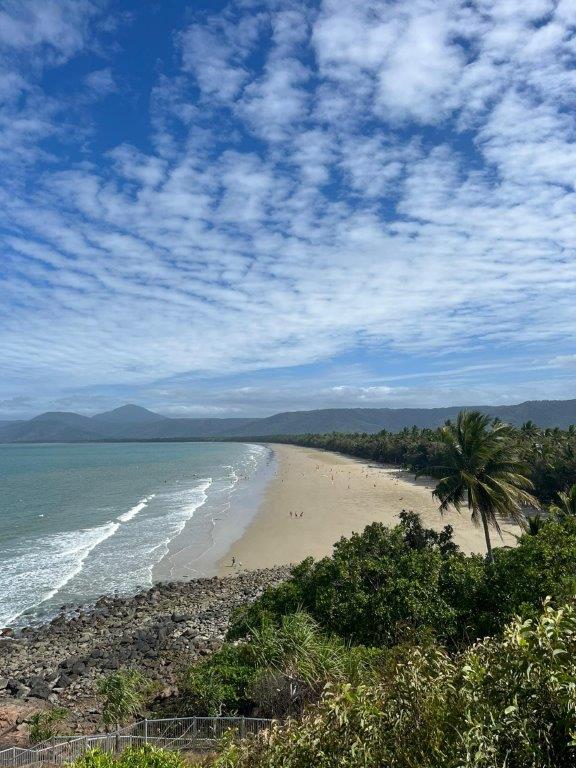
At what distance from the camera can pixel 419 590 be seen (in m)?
12.9

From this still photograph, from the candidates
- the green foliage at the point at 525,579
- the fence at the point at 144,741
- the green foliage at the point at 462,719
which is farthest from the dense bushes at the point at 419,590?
the green foliage at the point at 462,719

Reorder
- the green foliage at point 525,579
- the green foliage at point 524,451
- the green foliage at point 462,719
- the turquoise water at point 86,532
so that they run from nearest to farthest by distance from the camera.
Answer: the green foliage at point 462,719, the green foliage at point 525,579, the turquoise water at point 86,532, the green foliage at point 524,451

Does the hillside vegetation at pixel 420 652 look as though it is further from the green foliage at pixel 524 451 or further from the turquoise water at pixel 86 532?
the turquoise water at pixel 86 532

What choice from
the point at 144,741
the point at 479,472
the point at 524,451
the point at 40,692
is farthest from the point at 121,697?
the point at 524,451

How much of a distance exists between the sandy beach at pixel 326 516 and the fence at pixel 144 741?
16.5 meters

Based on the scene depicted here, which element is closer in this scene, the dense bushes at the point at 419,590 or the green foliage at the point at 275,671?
the green foliage at the point at 275,671

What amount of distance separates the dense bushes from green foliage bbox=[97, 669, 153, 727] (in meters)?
2.73

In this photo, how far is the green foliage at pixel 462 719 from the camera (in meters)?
4.56

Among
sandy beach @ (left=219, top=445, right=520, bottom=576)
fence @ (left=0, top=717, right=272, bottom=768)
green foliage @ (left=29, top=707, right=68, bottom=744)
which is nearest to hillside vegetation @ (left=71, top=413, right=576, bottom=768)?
fence @ (left=0, top=717, right=272, bottom=768)

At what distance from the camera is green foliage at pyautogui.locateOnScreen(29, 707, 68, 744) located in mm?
11805

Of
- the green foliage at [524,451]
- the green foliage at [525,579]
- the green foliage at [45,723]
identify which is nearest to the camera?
the green foliage at [525,579]

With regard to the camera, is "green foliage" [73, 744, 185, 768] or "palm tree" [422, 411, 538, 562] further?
"palm tree" [422, 411, 538, 562]

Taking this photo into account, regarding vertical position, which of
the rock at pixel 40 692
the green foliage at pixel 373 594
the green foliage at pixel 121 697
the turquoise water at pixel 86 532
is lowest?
the rock at pixel 40 692

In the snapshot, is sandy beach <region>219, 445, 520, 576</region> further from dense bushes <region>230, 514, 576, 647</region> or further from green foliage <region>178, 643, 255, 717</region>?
green foliage <region>178, 643, 255, 717</region>
